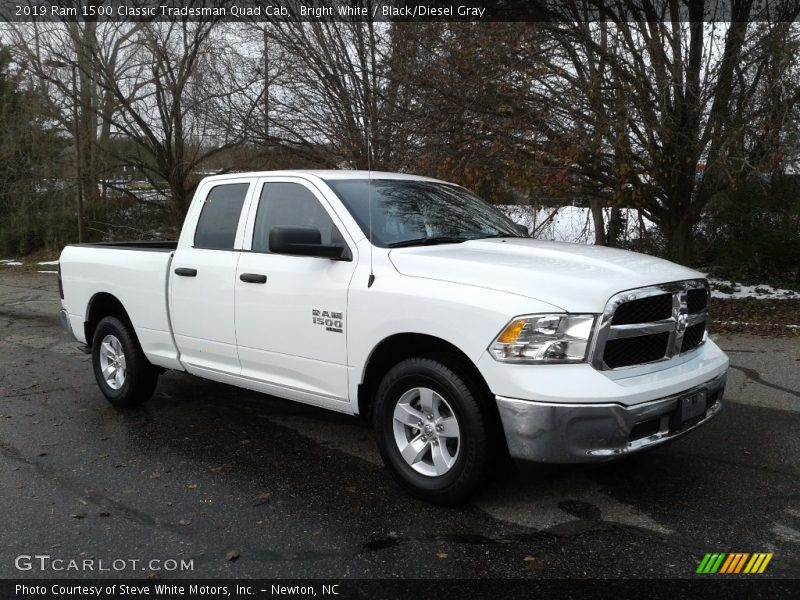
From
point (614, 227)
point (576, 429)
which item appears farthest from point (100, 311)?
point (614, 227)

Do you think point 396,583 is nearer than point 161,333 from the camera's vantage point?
Yes

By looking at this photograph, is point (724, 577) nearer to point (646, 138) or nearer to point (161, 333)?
point (161, 333)

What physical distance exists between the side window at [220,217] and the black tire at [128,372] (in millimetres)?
1200

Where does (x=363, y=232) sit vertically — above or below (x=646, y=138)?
below

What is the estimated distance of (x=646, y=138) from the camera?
1112 centimetres

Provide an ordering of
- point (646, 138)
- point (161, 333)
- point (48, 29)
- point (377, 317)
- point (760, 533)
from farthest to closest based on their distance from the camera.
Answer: point (48, 29), point (646, 138), point (161, 333), point (377, 317), point (760, 533)

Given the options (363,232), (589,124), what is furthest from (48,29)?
(363,232)

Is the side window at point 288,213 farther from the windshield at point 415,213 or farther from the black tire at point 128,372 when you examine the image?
the black tire at point 128,372

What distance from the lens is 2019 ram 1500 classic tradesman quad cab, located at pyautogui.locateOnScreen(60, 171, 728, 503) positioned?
3.57 metres

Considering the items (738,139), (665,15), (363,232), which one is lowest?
(363,232)

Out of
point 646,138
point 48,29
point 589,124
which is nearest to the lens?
point 589,124

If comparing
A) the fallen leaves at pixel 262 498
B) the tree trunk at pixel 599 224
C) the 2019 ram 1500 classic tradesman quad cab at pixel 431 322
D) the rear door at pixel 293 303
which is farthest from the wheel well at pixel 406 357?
the tree trunk at pixel 599 224

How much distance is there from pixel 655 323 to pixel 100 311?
4.87 metres

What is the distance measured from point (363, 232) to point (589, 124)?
676cm
